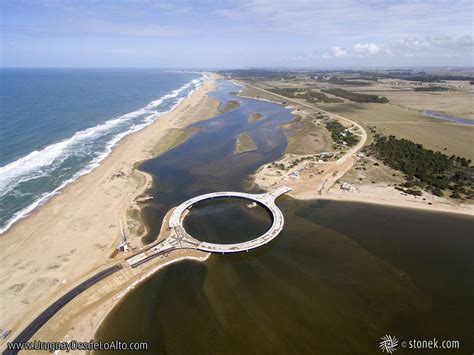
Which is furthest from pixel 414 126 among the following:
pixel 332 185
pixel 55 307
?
pixel 55 307

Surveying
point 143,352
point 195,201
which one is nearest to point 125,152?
point 195,201

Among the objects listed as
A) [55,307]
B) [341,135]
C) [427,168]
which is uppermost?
[341,135]

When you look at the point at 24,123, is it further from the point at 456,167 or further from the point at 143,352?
the point at 456,167

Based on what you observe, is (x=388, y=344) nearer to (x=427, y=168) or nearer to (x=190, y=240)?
(x=190, y=240)

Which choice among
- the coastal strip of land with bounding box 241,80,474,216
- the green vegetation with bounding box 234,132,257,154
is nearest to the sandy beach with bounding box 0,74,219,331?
the coastal strip of land with bounding box 241,80,474,216

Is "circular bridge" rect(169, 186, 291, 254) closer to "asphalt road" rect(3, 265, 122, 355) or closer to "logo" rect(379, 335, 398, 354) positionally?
"asphalt road" rect(3, 265, 122, 355)
